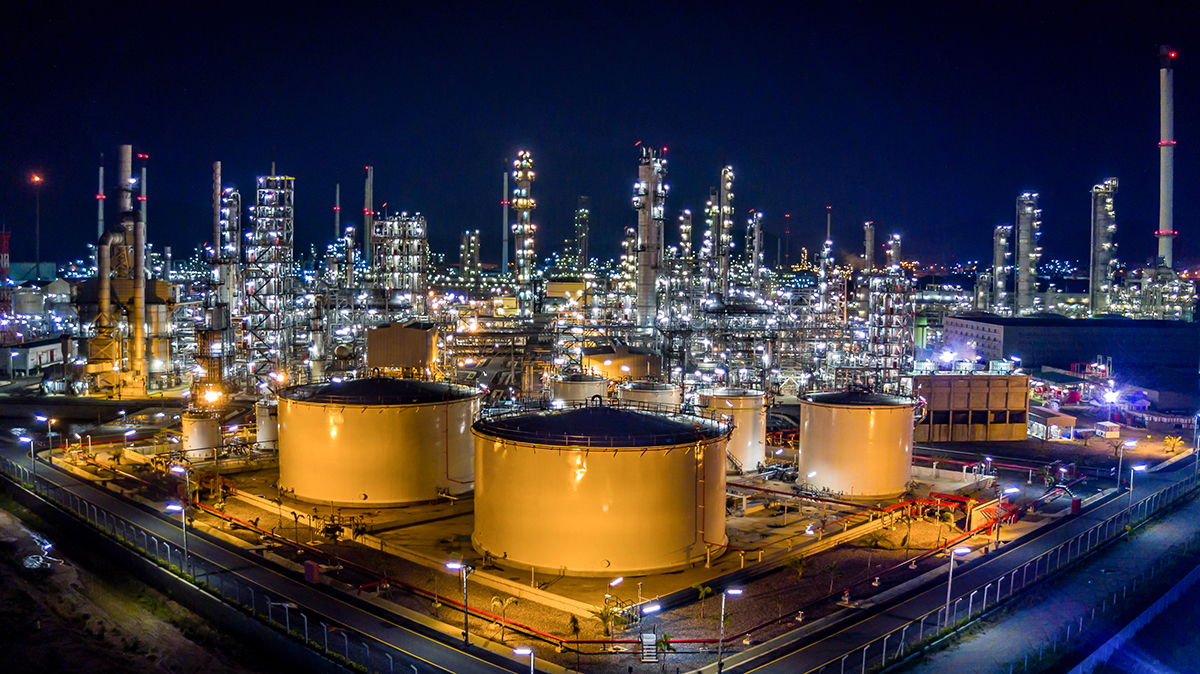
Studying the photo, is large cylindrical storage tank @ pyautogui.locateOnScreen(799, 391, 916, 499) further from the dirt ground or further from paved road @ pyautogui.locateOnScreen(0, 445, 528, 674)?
the dirt ground

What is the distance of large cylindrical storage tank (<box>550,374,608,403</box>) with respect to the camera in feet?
121

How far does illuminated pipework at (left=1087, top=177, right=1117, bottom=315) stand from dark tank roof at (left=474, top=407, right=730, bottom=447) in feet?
261

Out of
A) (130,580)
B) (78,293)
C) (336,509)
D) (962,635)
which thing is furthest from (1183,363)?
(78,293)

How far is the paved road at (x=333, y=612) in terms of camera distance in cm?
1666

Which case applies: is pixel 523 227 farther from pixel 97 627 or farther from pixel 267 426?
pixel 97 627

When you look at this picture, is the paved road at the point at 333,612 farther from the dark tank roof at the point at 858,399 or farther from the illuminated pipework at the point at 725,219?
the illuminated pipework at the point at 725,219

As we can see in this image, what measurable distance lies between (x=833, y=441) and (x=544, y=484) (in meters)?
12.8

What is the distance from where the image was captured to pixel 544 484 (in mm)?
21406

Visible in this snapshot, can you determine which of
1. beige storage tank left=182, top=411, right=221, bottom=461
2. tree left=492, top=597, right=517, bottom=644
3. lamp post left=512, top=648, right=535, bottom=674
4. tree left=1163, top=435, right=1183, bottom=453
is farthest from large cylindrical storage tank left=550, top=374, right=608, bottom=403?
tree left=1163, top=435, right=1183, bottom=453

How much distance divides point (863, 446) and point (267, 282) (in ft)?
104

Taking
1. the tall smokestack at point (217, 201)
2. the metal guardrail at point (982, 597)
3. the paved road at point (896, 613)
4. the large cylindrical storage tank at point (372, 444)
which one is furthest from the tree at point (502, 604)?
the tall smokestack at point (217, 201)

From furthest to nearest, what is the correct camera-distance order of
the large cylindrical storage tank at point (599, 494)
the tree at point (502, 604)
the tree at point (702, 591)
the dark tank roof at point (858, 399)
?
the dark tank roof at point (858, 399) < the large cylindrical storage tank at point (599, 494) < the tree at point (702, 591) < the tree at point (502, 604)

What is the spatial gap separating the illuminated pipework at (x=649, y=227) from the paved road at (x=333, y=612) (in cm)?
3007

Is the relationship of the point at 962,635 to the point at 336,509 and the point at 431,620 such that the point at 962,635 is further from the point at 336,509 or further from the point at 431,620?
the point at 336,509
